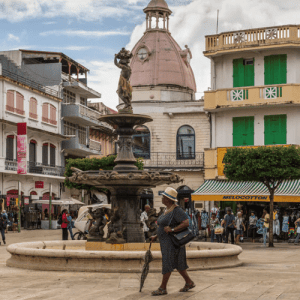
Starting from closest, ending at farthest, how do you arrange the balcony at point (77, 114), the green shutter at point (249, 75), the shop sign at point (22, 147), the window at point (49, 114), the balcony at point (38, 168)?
1. the green shutter at point (249, 75)
2. the shop sign at point (22, 147)
3. the balcony at point (38, 168)
4. the window at point (49, 114)
5. the balcony at point (77, 114)

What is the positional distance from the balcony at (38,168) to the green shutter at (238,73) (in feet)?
54.6

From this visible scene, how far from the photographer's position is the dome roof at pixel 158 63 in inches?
1702

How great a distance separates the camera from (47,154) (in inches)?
1961

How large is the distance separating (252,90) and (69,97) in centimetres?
2381

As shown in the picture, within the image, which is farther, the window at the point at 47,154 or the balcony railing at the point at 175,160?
the window at the point at 47,154

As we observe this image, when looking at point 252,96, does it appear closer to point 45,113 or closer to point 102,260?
point 45,113

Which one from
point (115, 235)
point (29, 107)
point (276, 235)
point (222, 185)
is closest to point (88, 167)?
point (29, 107)

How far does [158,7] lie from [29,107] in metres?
11.6

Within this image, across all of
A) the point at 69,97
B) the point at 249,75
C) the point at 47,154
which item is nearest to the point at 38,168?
the point at 47,154

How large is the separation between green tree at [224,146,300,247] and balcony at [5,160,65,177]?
67.1 ft

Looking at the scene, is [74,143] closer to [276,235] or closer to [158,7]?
[158,7]

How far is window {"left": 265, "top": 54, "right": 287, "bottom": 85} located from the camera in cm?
3416

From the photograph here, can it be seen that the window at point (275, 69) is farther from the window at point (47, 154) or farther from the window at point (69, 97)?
the window at point (69, 97)

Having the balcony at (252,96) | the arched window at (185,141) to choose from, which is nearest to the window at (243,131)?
the balcony at (252,96)
